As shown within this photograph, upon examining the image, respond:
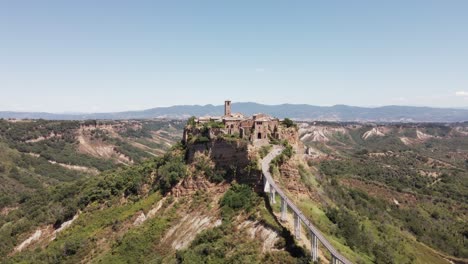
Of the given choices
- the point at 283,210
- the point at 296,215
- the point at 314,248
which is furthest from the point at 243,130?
Result: the point at 314,248

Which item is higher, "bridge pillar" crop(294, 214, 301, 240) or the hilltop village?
the hilltop village

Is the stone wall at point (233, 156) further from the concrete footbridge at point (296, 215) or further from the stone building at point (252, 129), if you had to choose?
the concrete footbridge at point (296, 215)

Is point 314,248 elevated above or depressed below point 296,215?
below

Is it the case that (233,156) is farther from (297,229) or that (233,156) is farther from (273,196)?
(297,229)

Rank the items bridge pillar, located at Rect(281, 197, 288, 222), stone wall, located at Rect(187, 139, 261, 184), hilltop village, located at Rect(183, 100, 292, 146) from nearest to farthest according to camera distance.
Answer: bridge pillar, located at Rect(281, 197, 288, 222), stone wall, located at Rect(187, 139, 261, 184), hilltop village, located at Rect(183, 100, 292, 146)

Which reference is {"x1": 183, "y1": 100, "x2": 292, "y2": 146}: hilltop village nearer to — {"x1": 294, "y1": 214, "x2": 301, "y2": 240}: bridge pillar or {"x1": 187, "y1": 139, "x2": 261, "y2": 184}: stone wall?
{"x1": 187, "y1": 139, "x2": 261, "y2": 184}: stone wall

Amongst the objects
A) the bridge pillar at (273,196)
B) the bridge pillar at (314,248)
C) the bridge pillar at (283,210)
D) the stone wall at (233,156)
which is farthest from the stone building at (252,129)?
the bridge pillar at (314,248)

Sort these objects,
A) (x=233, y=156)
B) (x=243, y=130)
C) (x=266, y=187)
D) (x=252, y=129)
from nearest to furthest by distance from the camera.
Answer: (x=266, y=187) → (x=233, y=156) → (x=243, y=130) → (x=252, y=129)

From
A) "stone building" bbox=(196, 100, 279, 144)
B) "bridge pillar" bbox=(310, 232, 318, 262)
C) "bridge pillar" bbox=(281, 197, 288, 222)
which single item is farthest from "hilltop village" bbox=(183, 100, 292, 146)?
"bridge pillar" bbox=(310, 232, 318, 262)
